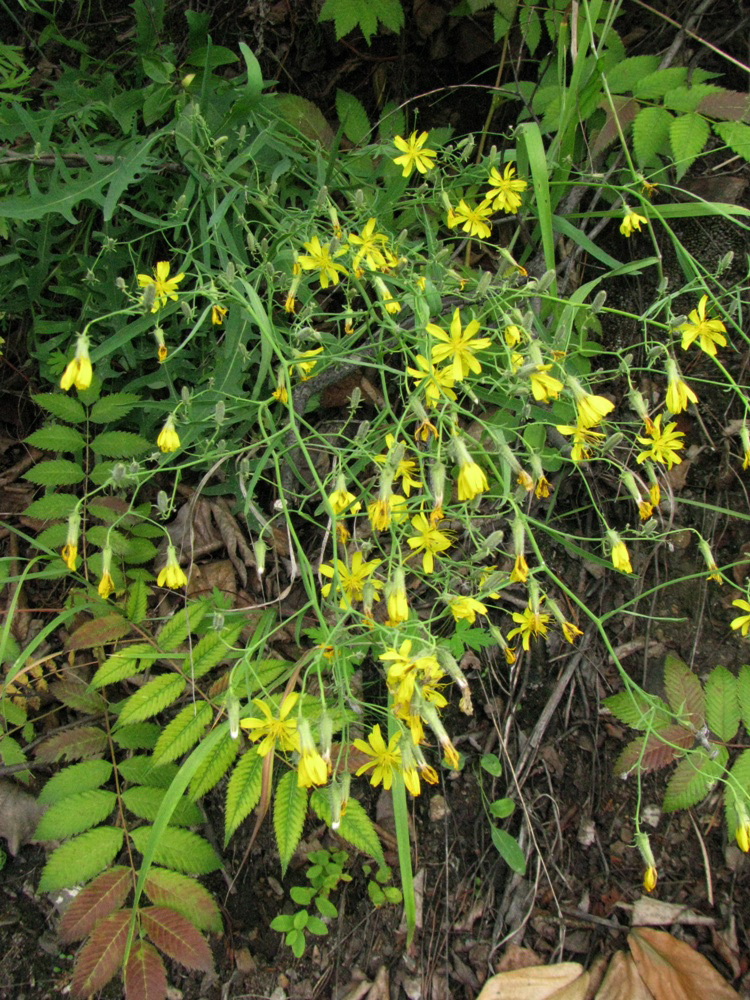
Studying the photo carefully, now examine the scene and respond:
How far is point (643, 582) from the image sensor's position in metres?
2.41

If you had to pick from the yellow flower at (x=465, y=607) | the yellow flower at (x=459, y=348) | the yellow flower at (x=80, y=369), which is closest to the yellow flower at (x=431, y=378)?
the yellow flower at (x=459, y=348)

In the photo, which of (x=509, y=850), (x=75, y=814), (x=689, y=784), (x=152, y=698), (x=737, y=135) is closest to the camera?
(x=75, y=814)

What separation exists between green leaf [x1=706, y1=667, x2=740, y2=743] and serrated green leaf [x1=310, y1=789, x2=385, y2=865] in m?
0.99

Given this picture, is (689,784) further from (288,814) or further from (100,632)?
(100,632)

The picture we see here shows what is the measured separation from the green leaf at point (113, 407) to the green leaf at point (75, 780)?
93 cm

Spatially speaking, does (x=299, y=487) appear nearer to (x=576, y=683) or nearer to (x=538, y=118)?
(x=576, y=683)

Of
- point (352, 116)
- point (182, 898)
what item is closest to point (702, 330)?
point (352, 116)

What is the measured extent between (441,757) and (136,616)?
1015 mm

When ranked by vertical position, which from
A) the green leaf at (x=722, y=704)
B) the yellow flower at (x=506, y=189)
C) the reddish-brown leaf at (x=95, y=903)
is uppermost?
the yellow flower at (x=506, y=189)

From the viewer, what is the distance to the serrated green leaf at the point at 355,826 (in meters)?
1.69

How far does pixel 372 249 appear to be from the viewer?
1.98 meters

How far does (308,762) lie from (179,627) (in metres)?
0.67

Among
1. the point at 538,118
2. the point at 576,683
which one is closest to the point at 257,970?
the point at 576,683

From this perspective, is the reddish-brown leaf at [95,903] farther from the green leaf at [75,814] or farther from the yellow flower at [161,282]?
the yellow flower at [161,282]
